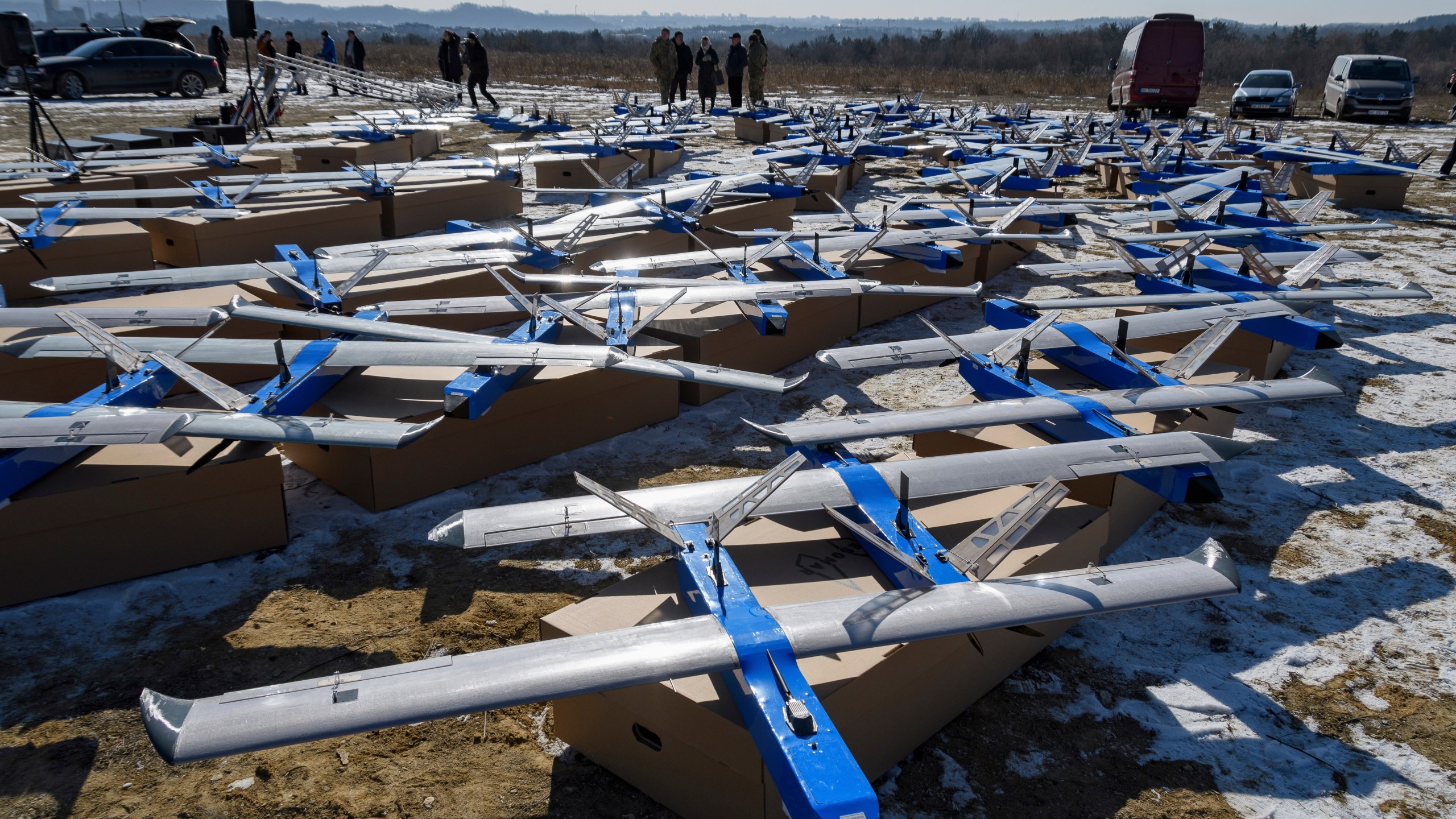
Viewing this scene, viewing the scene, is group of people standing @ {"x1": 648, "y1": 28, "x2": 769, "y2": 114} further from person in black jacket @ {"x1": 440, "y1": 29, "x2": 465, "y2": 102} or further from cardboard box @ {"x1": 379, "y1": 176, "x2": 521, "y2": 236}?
cardboard box @ {"x1": 379, "y1": 176, "x2": 521, "y2": 236}

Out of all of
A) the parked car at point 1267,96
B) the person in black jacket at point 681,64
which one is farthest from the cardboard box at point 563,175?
the parked car at point 1267,96

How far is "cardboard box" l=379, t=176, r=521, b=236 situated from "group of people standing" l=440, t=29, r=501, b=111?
39.9 feet

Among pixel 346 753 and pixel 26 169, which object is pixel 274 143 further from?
pixel 346 753

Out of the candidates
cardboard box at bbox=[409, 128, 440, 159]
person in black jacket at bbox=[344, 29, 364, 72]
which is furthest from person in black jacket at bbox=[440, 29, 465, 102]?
cardboard box at bbox=[409, 128, 440, 159]

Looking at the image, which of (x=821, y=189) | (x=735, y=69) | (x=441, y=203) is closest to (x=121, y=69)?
(x=735, y=69)

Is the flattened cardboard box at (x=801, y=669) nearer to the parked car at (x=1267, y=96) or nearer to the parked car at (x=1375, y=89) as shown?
the parked car at (x=1267, y=96)

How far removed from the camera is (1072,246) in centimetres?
1098

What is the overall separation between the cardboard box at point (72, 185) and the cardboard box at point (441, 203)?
2.77 metres

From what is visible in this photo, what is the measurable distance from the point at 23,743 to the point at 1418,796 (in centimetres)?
514

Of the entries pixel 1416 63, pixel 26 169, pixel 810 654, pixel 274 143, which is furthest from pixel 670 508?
pixel 1416 63

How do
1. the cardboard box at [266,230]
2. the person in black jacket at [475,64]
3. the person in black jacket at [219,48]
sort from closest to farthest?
the cardboard box at [266,230] < the person in black jacket at [475,64] < the person in black jacket at [219,48]

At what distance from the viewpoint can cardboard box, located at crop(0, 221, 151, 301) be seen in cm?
765

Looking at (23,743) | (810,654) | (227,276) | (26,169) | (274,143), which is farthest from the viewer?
(274,143)

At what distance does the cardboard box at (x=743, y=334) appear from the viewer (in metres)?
6.13
